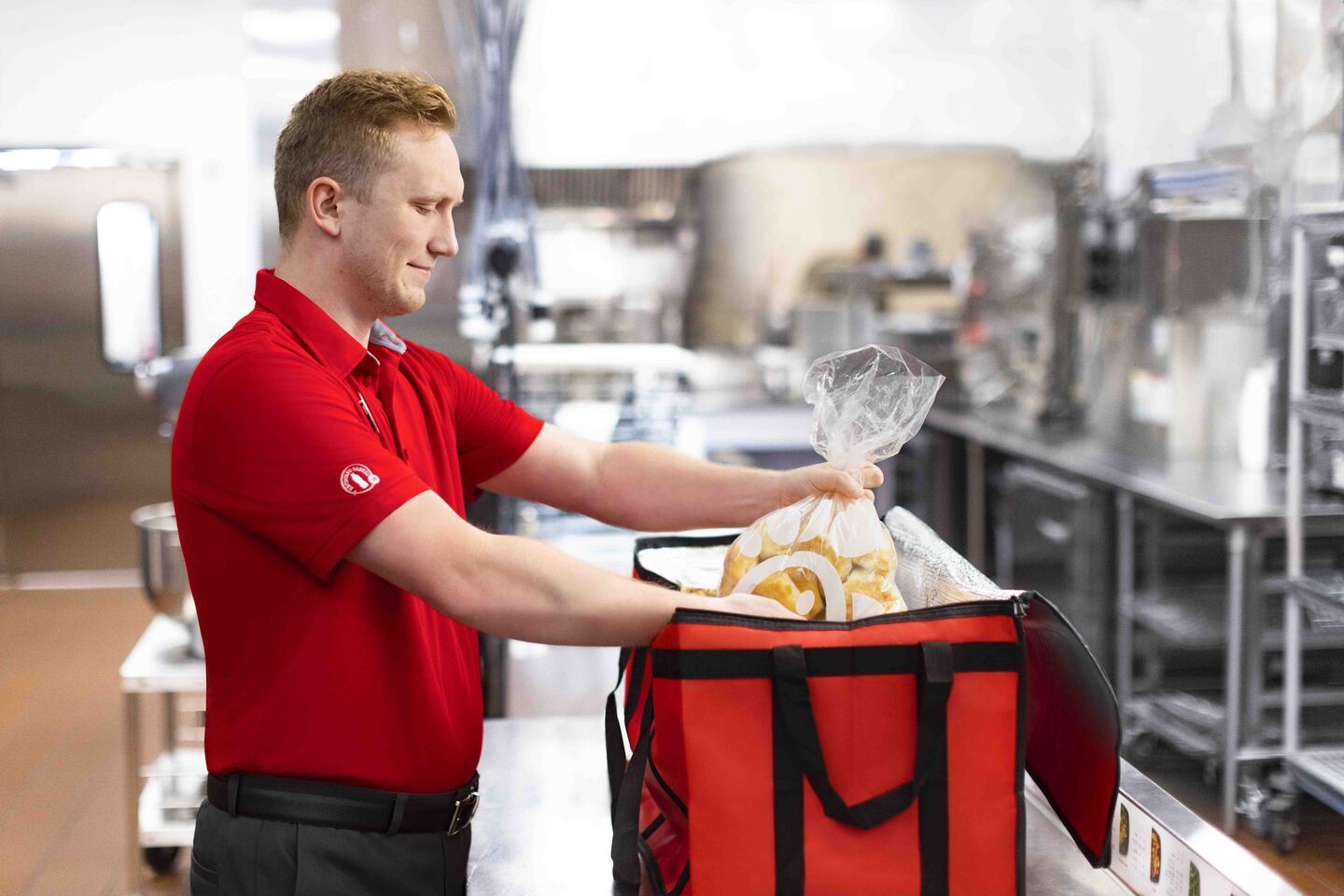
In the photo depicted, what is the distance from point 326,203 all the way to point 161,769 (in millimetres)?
2252

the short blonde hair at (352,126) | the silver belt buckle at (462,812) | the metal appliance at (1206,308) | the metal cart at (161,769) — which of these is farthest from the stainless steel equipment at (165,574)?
the metal appliance at (1206,308)

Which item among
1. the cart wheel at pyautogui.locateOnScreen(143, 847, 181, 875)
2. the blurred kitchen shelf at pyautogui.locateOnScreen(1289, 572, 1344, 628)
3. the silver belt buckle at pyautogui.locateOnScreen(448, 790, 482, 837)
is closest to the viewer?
the silver belt buckle at pyautogui.locateOnScreen(448, 790, 482, 837)

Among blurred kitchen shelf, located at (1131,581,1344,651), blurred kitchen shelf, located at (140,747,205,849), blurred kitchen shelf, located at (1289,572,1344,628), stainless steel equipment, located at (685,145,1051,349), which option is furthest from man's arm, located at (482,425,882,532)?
stainless steel equipment, located at (685,145,1051,349)

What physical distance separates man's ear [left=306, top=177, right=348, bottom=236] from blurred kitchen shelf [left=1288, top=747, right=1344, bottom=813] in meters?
2.83

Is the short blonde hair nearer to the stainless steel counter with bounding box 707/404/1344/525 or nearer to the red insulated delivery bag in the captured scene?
the red insulated delivery bag

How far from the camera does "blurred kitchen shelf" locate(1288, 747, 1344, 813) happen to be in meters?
3.10

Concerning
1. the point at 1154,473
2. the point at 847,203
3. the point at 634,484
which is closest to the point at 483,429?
the point at 634,484

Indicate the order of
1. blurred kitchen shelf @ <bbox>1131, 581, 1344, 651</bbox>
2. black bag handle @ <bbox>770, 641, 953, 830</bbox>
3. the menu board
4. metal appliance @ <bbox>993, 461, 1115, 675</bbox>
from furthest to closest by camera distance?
metal appliance @ <bbox>993, 461, 1115, 675</bbox> → blurred kitchen shelf @ <bbox>1131, 581, 1344, 651</bbox> → the menu board → black bag handle @ <bbox>770, 641, 953, 830</bbox>

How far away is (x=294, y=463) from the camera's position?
1.18 m

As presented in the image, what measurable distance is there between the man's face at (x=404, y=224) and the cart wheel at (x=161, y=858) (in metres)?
2.34

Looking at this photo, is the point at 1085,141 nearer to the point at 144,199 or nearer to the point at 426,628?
the point at 144,199

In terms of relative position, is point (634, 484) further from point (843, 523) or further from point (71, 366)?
point (71, 366)

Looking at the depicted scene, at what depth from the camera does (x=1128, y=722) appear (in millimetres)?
3781

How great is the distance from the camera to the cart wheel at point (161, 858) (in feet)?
10.4
